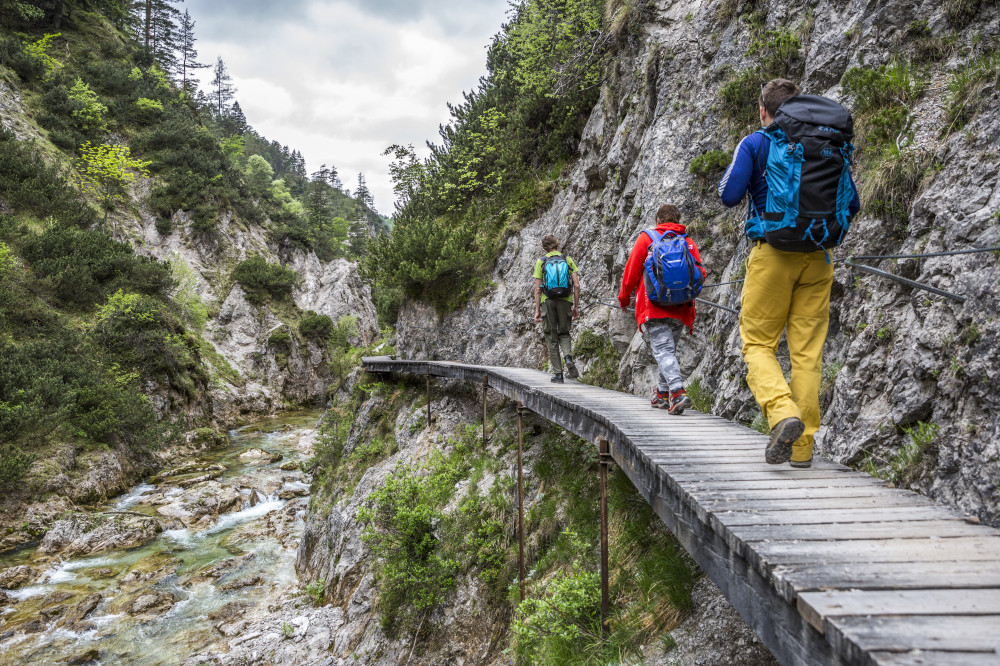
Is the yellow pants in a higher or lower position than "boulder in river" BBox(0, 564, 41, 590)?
higher

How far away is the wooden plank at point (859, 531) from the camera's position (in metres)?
2.50

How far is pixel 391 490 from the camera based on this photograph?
9.03 metres

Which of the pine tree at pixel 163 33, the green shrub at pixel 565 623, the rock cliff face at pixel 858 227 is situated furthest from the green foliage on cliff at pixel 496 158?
the pine tree at pixel 163 33

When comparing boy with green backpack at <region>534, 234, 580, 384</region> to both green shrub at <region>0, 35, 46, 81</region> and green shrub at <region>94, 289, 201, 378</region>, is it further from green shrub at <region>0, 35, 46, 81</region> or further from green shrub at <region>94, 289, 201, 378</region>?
green shrub at <region>0, 35, 46, 81</region>

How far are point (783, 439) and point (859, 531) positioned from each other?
3.26 feet

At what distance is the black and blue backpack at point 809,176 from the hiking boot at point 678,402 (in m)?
2.60

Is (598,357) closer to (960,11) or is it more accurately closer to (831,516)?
(960,11)

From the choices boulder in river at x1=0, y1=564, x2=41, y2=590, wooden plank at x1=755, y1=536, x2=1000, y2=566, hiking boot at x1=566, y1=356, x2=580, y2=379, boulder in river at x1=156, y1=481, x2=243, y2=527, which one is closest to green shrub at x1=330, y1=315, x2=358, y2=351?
boulder in river at x1=156, y1=481, x2=243, y2=527

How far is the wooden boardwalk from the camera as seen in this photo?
69.6 inches

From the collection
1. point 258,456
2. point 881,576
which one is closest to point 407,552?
point 881,576

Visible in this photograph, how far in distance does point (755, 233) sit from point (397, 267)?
1367cm

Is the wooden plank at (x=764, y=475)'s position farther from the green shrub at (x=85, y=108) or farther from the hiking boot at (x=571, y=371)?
the green shrub at (x=85, y=108)

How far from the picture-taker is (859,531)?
2.57m

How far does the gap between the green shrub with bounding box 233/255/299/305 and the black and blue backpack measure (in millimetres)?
37423
